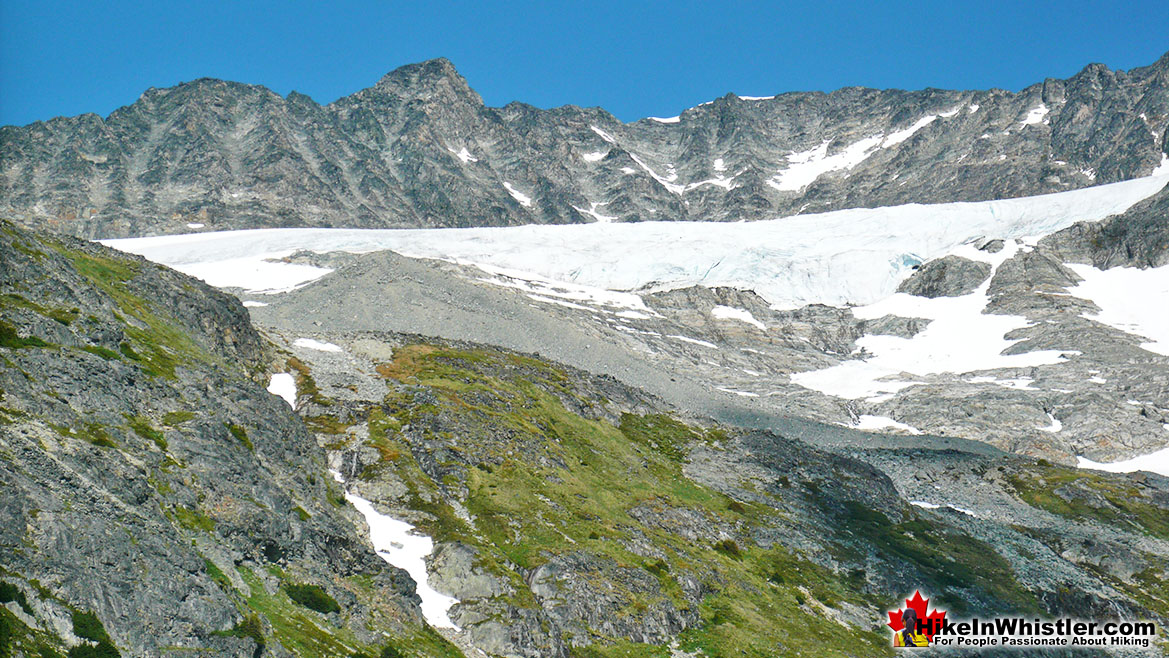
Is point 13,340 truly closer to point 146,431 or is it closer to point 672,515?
point 146,431

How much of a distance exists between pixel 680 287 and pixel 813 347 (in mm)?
30484

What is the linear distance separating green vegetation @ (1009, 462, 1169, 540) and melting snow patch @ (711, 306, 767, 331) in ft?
246

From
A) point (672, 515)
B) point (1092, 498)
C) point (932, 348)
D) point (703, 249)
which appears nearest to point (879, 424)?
point (1092, 498)

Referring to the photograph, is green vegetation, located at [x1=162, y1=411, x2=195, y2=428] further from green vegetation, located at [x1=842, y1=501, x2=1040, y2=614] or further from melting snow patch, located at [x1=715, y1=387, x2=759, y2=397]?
melting snow patch, located at [x1=715, y1=387, x2=759, y2=397]

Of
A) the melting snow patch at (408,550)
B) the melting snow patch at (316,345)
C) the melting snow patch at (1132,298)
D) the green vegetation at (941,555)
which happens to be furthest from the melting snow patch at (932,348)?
the melting snow patch at (408,550)

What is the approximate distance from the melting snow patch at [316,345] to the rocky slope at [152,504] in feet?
63.0

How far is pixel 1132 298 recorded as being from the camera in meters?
162

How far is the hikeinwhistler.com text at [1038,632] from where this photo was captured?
48406mm

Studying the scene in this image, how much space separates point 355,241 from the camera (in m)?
174

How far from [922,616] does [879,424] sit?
190ft

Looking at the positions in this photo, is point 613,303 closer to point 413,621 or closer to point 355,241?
point 355,241

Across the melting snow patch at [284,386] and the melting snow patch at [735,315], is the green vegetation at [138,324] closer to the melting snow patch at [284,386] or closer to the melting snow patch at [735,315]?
the melting snow patch at [284,386]

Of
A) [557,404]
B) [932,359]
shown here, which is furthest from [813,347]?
[557,404]

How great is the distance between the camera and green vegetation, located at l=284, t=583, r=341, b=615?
1217 inches
